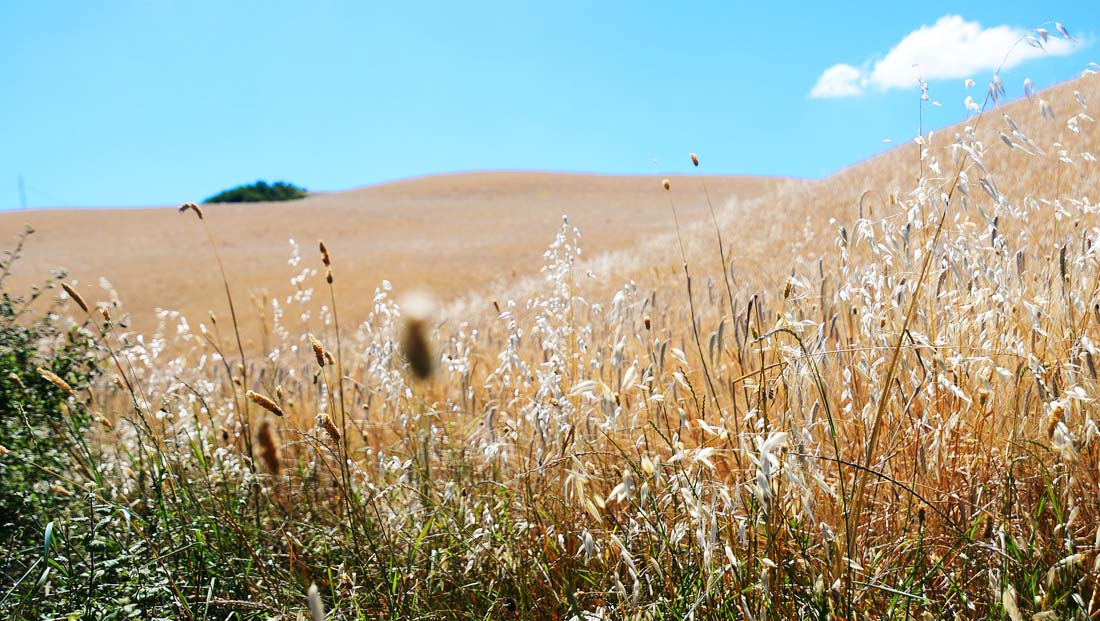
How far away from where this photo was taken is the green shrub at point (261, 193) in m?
57.4

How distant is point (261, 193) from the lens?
57.5 m

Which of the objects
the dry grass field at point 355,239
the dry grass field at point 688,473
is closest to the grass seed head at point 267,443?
the dry grass field at point 688,473

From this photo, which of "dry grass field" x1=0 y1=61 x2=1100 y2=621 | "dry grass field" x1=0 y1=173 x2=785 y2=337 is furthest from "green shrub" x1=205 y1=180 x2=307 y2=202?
"dry grass field" x1=0 y1=61 x2=1100 y2=621

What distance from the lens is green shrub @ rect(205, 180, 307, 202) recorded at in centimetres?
5744

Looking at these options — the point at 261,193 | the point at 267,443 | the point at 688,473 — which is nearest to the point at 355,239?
the point at 688,473

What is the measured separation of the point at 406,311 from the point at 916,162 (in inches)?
408

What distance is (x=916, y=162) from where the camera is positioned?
1118 centimetres

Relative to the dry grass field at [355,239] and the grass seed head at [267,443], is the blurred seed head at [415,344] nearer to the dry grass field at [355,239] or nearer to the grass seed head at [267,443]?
the grass seed head at [267,443]

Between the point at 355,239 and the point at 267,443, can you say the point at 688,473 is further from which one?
the point at 355,239

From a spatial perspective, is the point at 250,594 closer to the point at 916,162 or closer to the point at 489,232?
the point at 916,162

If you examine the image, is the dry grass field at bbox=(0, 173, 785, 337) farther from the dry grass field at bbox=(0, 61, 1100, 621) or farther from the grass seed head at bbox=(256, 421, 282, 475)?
the grass seed head at bbox=(256, 421, 282, 475)

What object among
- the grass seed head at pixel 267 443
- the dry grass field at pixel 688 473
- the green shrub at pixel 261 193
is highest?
the green shrub at pixel 261 193

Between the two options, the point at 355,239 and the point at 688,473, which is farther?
the point at 355,239

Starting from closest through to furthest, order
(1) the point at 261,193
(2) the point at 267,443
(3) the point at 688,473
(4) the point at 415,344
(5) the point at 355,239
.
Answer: (2) the point at 267,443, (3) the point at 688,473, (4) the point at 415,344, (5) the point at 355,239, (1) the point at 261,193
